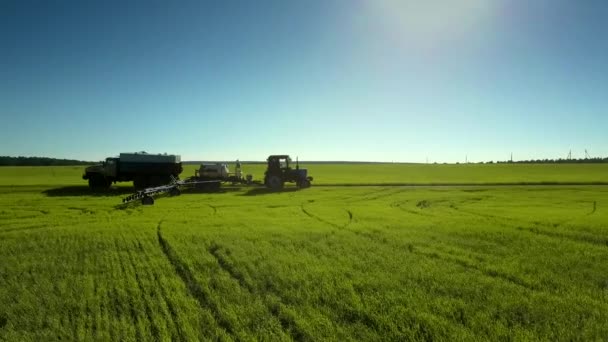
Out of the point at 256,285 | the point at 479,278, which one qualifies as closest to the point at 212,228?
the point at 256,285

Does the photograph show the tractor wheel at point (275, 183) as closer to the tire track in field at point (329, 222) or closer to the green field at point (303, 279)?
the tire track in field at point (329, 222)

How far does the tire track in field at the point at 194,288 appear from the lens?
18.8 feet

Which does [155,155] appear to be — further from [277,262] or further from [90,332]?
[90,332]

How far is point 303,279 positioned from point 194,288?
2.14 meters

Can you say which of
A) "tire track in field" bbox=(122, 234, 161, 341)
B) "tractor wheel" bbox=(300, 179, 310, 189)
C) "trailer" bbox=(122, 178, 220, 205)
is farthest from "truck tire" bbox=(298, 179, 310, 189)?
"tire track in field" bbox=(122, 234, 161, 341)

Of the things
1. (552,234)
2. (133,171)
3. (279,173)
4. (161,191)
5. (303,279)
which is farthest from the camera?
(279,173)

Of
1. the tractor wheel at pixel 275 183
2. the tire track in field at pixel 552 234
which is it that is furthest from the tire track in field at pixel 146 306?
the tractor wheel at pixel 275 183

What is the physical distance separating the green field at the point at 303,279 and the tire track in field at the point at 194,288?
0.12 feet

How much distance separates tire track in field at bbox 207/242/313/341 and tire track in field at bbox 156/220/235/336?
2.48ft

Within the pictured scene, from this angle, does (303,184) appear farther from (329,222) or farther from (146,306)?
(146,306)

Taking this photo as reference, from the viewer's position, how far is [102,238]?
36.6 ft

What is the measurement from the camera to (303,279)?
24.4 feet

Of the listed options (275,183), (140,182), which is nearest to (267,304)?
(275,183)

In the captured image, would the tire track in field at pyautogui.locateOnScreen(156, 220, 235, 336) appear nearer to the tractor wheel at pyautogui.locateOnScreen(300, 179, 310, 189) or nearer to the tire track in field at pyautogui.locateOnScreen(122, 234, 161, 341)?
the tire track in field at pyautogui.locateOnScreen(122, 234, 161, 341)
